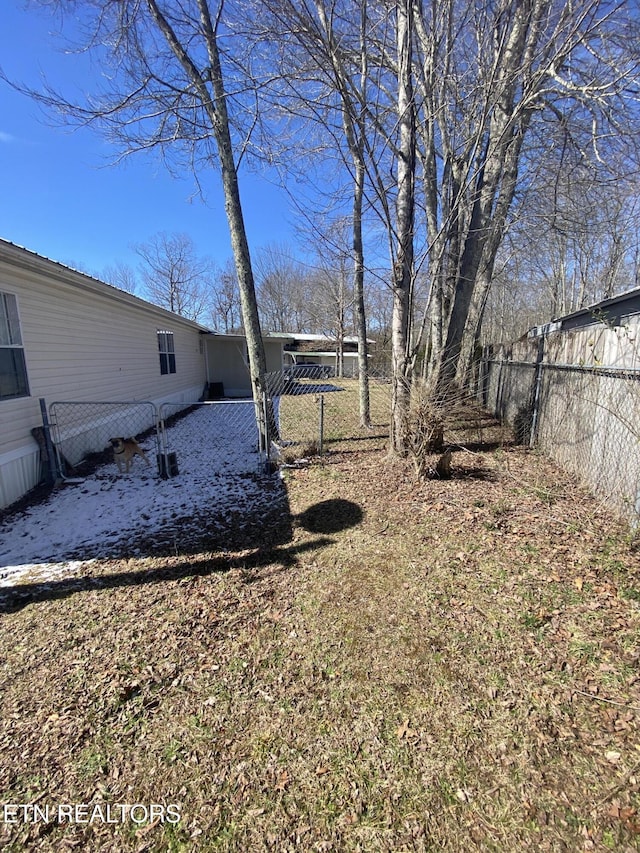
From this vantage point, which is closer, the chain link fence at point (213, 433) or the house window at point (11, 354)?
the house window at point (11, 354)

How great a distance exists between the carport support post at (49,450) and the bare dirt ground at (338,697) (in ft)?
9.17

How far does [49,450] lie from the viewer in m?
5.30

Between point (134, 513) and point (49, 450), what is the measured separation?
79.6 inches

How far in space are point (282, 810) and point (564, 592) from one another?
228 centimetres

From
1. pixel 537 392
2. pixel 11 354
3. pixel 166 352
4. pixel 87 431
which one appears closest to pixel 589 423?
pixel 537 392

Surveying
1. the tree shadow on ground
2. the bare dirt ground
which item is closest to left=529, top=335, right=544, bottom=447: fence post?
the bare dirt ground

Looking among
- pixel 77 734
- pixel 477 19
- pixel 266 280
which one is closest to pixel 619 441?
pixel 77 734

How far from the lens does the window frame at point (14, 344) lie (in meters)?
4.88

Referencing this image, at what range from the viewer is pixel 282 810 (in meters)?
1.50

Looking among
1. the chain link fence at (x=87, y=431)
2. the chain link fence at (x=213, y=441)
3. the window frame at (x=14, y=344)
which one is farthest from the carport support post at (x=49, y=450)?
the chain link fence at (x=213, y=441)

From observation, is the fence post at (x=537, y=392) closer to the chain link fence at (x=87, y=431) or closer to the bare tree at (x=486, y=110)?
the bare tree at (x=486, y=110)

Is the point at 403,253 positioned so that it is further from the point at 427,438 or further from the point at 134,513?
the point at 134,513

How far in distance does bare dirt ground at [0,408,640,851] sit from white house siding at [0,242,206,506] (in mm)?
2832

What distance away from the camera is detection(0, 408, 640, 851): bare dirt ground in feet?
4.81
